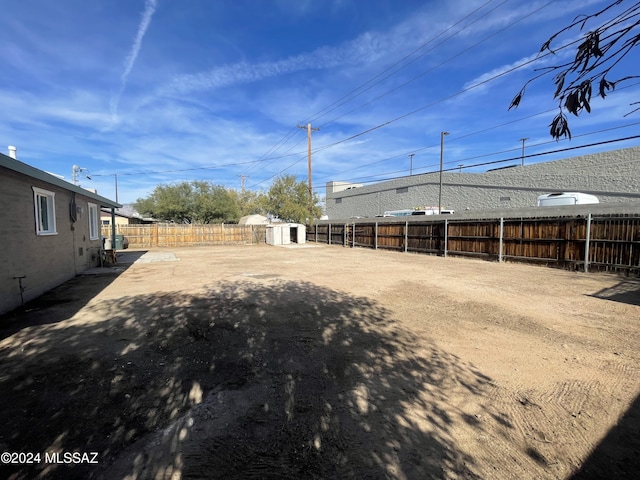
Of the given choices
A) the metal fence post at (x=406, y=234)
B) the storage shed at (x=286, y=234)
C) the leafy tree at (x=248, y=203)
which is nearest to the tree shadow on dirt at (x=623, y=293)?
the metal fence post at (x=406, y=234)

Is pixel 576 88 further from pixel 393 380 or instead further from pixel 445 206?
pixel 445 206

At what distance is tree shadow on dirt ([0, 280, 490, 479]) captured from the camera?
2.11 m

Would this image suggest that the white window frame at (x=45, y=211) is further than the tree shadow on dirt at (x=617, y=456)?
Yes

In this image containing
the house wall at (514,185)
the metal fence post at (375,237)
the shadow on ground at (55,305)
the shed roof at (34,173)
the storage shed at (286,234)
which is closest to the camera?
the shadow on ground at (55,305)

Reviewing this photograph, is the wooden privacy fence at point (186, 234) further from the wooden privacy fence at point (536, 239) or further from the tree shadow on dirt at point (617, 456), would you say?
the tree shadow on dirt at point (617, 456)

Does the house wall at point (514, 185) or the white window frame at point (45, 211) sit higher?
the house wall at point (514, 185)

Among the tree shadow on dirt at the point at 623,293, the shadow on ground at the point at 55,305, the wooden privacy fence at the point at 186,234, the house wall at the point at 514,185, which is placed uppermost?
the house wall at the point at 514,185

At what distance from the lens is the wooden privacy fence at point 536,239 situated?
9531mm

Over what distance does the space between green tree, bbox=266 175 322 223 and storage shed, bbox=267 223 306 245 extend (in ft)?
4.18

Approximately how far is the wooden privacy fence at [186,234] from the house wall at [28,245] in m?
16.6

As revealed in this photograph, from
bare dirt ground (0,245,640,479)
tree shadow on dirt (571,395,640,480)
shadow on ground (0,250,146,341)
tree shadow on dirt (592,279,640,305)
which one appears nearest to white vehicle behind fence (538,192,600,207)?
tree shadow on dirt (592,279,640,305)

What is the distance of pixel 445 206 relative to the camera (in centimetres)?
3266

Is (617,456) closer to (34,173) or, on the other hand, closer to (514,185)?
(34,173)

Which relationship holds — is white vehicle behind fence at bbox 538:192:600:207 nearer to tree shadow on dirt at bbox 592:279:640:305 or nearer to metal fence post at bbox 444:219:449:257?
metal fence post at bbox 444:219:449:257
